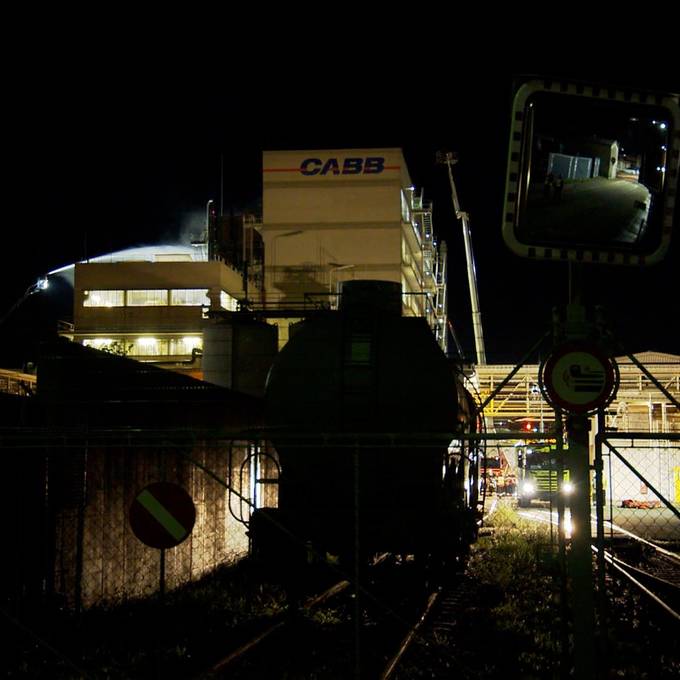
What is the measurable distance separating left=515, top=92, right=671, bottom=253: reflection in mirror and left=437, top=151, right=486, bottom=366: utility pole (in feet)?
145

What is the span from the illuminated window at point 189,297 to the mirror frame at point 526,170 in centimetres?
4479

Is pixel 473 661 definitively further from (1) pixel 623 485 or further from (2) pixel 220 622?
(1) pixel 623 485

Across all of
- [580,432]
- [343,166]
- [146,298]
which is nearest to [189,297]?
[146,298]

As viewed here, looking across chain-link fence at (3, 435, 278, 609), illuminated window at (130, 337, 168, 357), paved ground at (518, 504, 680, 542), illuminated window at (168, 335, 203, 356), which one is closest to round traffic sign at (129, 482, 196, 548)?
chain-link fence at (3, 435, 278, 609)

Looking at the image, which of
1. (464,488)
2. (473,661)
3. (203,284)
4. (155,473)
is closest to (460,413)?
(464,488)

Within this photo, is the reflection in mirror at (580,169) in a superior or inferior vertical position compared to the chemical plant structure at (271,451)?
superior

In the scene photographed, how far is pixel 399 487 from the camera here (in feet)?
37.7

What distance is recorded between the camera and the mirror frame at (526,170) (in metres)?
5.79

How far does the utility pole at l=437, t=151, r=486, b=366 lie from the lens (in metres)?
54.8

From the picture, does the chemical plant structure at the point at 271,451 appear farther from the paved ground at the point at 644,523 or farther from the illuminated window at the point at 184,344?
the illuminated window at the point at 184,344

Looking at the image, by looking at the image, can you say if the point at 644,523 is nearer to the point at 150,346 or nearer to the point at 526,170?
the point at 526,170

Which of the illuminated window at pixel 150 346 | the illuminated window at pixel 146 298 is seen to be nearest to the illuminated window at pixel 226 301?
the illuminated window at pixel 146 298

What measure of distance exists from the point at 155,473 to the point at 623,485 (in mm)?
25913

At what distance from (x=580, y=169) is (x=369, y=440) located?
6302 mm
